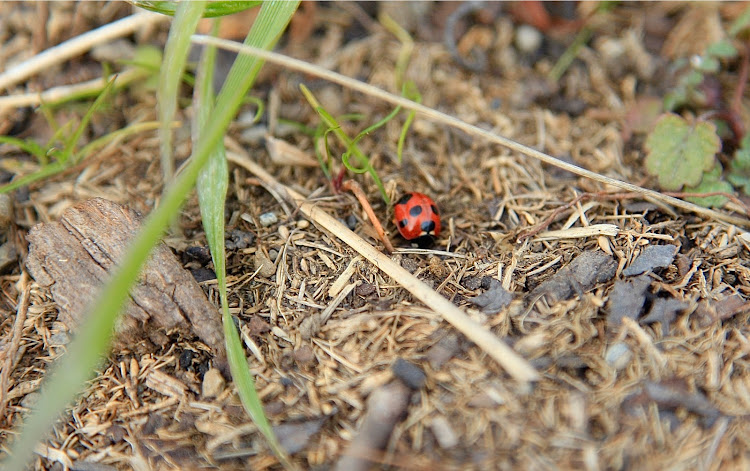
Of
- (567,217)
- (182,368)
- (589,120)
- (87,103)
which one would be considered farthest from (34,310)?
(589,120)

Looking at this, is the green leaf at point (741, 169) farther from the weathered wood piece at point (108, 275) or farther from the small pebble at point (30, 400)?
the small pebble at point (30, 400)

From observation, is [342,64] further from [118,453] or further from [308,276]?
[118,453]

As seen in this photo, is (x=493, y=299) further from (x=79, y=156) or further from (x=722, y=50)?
(x=79, y=156)

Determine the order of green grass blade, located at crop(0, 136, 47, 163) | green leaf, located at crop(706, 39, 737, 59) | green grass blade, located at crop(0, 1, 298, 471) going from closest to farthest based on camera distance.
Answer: green grass blade, located at crop(0, 1, 298, 471)
green grass blade, located at crop(0, 136, 47, 163)
green leaf, located at crop(706, 39, 737, 59)

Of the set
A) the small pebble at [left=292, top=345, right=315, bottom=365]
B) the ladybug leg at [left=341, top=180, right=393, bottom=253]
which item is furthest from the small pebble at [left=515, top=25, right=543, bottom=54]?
the small pebble at [left=292, top=345, right=315, bottom=365]

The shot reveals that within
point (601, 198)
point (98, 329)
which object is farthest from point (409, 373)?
point (601, 198)

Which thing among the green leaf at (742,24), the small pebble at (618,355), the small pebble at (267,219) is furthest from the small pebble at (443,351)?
the green leaf at (742,24)

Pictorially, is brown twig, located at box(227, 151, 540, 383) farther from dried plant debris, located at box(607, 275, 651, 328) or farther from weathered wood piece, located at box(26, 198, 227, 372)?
weathered wood piece, located at box(26, 198, 227, 372)
